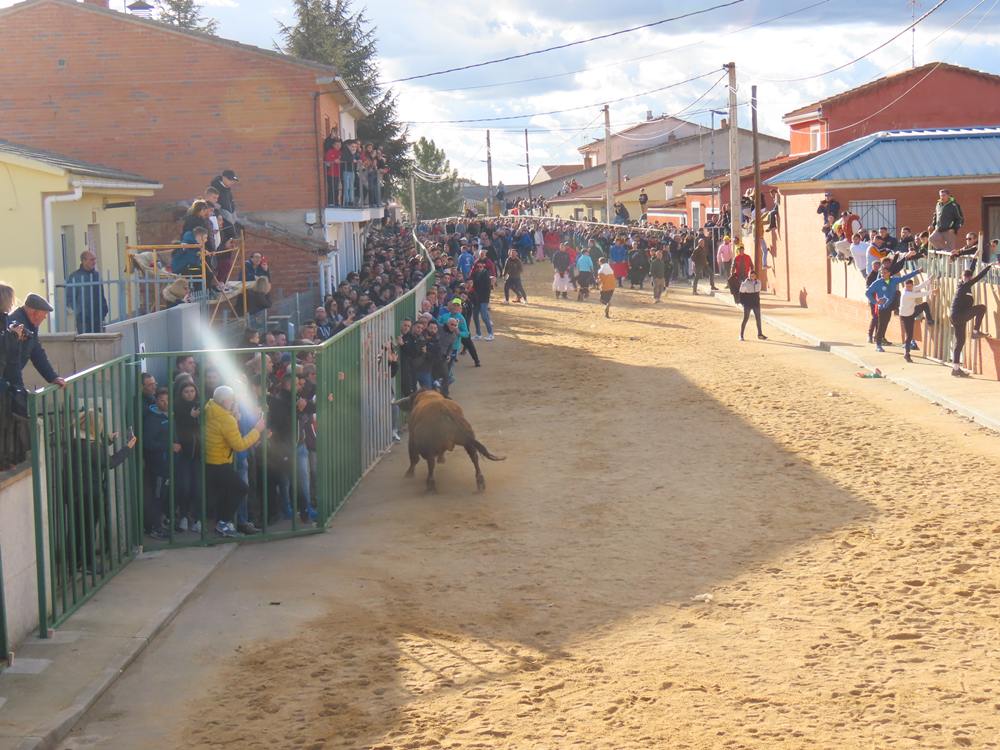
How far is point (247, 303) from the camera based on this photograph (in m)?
18.2

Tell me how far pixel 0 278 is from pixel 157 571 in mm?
7883

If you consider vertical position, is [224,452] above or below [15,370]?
below

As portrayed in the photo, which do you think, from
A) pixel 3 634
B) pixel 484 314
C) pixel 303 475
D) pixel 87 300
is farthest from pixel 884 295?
pixel 3 634

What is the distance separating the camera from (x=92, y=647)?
9078 millimetres

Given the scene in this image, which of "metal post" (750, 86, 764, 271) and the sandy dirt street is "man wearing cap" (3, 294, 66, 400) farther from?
"metal post" (750, 86, 764, 271)

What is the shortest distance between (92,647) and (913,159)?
84.2 ft

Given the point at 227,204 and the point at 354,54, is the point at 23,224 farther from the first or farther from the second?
the point at 354,54

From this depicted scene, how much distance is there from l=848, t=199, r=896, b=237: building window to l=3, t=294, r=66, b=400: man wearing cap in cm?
2451

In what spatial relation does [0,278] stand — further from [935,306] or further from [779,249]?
[779,249]

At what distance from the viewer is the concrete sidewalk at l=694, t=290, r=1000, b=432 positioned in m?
17.7

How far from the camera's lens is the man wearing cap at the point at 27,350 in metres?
9.74

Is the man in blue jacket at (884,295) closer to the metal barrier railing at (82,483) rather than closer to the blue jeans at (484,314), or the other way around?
the blue jeans at (484,314)

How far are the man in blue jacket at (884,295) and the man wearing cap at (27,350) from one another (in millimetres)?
16876

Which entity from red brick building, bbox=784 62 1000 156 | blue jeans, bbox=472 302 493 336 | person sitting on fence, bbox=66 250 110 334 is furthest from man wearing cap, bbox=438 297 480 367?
red brick building, bbox=784 62 1000 156
